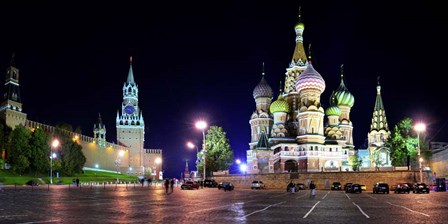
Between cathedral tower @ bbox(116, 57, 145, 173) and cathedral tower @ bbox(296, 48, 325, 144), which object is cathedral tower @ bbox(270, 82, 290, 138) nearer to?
cathedral tower @ bbox(296, 48, 325, 144)

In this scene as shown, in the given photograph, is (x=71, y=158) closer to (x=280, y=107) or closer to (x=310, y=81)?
(x=280, y=107)

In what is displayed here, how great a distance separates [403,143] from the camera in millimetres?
59500

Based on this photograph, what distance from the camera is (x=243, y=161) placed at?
113 metres

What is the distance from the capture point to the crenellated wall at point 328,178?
52250 millimetres

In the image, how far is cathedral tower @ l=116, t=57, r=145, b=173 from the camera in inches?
5517

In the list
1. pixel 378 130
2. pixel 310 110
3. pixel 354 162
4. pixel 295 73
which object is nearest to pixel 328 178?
pixel 310 110

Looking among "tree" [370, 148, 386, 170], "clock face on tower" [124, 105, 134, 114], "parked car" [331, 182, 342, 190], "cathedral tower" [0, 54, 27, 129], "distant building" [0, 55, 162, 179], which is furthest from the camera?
"clock face on tower" [124, 105, 134, 114]

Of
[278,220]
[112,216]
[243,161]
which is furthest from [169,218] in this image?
[243,161]

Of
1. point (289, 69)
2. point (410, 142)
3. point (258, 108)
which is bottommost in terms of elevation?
point (410, 142)

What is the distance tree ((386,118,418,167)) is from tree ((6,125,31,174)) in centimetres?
5063

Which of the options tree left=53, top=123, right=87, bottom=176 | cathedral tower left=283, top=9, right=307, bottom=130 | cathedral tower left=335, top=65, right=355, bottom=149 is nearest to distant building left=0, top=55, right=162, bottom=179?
tree left=53, top=123, right=87, bottom=176

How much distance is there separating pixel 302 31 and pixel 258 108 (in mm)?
16523

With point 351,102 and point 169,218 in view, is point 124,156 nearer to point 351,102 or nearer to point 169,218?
point 351,102

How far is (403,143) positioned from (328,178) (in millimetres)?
10370
